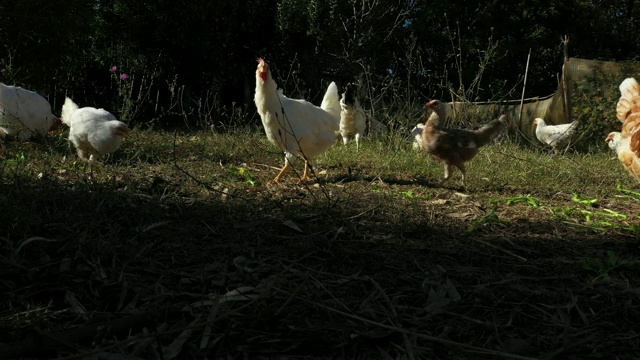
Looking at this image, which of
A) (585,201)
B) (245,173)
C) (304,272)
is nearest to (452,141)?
(585,201)

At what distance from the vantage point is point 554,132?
9953 mm

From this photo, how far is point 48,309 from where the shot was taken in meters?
2.06

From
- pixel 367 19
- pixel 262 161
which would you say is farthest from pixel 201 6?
pixel 262 161

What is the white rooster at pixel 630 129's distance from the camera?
4788 mm

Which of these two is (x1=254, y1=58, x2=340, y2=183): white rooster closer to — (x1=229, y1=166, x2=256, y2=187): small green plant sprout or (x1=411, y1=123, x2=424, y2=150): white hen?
(x1=229, y1=166, x2=256, y2=187): small green plant sprout

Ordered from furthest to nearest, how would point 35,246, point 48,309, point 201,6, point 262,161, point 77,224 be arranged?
1. point 201,6
2. point 262,161
3. point 77,224
4. point 35,246
5. point 48,309

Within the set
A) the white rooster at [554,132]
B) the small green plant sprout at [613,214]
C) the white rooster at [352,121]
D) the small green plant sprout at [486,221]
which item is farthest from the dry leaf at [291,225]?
the white rooster at [554,132]

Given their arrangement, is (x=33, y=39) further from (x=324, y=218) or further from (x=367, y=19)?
(x=324, y=218)

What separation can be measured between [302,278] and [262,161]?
368cm

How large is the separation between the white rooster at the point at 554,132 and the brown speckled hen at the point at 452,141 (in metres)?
4.35

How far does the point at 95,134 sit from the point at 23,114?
1.72 metres

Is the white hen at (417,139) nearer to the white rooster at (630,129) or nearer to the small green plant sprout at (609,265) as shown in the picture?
the white rooster at (630,129)

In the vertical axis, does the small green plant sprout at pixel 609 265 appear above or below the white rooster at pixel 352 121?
above

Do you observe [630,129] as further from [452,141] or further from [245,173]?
[245,173]
